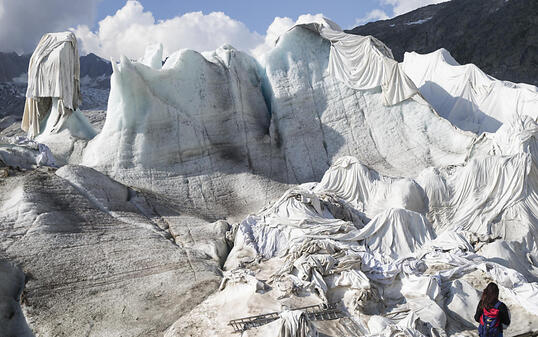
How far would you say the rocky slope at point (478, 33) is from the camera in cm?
4097

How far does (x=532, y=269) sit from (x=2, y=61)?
56044mm

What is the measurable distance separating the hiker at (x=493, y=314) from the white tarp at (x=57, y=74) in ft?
41.6

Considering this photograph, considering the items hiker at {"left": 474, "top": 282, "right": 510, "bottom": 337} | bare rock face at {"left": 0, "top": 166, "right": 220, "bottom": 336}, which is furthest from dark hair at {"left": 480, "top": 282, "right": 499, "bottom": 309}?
bare rock face at {"left": 0, "top": 166, "right": 220, "bottom": 336}

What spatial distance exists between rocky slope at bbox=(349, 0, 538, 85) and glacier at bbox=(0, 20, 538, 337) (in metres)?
23.7

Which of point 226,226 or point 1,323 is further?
point 226,226

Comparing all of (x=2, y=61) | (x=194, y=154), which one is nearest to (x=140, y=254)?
(x=194, y=154)

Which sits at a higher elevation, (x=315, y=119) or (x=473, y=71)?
(x=473, y=71)

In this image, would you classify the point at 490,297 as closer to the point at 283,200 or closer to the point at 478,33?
A: the point at 283,200

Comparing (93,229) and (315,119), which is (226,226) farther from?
(315,119)

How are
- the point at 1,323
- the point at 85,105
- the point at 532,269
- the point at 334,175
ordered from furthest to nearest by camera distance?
1. the point at 85,105
2. the point at 334,175
3. the point at 532,269
4. the point at 1,323

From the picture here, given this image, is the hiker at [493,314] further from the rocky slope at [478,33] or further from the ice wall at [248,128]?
the rocky slope at [478,33]

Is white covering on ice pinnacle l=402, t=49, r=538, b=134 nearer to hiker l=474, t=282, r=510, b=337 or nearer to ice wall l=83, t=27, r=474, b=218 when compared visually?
ice wall l=83, t=27, r=474, b=218

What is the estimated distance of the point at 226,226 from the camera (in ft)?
41.5

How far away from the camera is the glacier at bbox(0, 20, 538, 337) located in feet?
29.4
